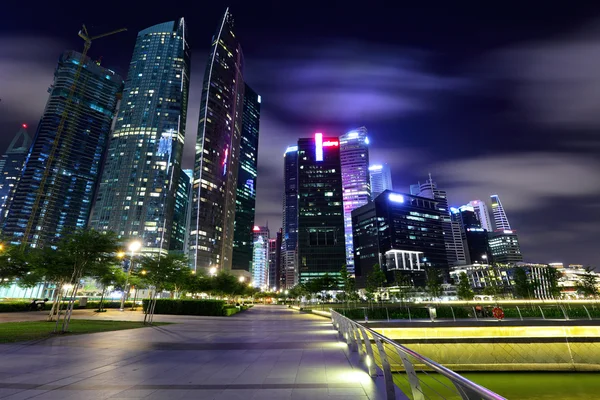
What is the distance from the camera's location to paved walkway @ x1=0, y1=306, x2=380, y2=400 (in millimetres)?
6414

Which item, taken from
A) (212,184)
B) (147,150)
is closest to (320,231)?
(212,184)

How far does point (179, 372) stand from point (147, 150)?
168 meters

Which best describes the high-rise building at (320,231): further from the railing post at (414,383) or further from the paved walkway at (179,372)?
the railing post at (414,383)

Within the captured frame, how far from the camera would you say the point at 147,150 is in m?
154

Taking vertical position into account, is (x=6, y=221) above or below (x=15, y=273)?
above

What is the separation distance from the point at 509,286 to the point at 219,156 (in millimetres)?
192873

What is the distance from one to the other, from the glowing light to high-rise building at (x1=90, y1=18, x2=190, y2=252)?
13004 cm

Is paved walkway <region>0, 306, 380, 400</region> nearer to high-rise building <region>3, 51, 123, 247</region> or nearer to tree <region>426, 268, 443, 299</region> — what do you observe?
tree <region>426, 268, 443, 299</region>

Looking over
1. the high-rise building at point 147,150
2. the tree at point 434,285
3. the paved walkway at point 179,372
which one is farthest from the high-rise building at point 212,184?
the paved walkway at point 179,372

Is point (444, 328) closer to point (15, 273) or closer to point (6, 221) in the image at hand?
point (15, 273)

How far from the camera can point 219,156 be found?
613 ft

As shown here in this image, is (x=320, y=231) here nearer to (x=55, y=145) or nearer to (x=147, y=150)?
(x=147, y=150)

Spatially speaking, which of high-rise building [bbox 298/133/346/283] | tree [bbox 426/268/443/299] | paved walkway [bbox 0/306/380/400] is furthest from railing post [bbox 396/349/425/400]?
high-rise building [bbox 298/133/346/283]

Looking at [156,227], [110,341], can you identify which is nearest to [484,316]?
[110,341]
